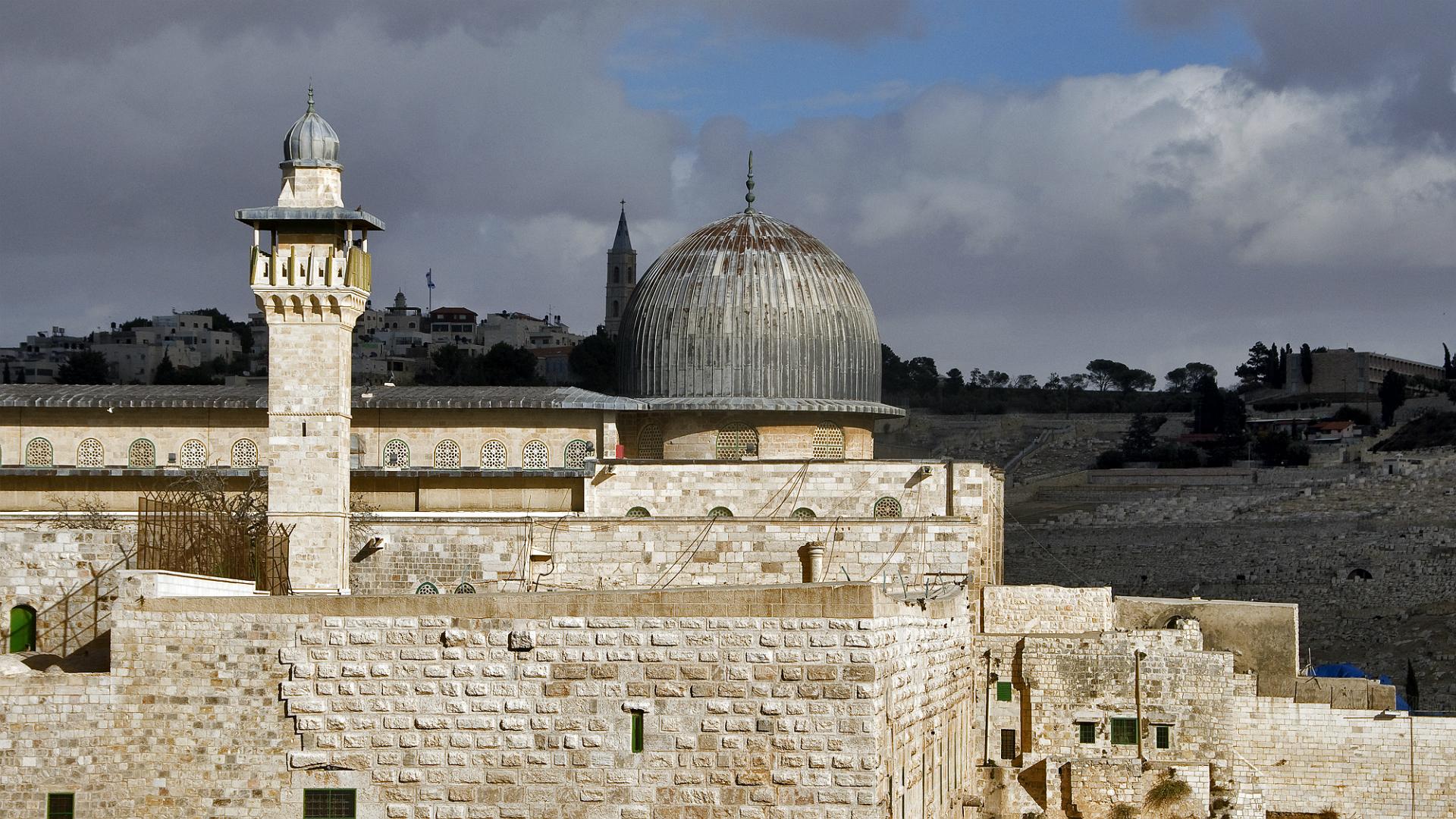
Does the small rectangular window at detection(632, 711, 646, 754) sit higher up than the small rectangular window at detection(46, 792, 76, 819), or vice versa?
the small rectangular window at detection(632, 711, 646, 754)

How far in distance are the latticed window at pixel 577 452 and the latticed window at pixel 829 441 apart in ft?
10.4

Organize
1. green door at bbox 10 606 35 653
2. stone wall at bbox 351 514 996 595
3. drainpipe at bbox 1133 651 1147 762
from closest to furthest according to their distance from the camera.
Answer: green door at bbox 10 606 35 653, drainpipe at bbox 1133 651 1147 762, stone wall at bbox 351 514 996 595

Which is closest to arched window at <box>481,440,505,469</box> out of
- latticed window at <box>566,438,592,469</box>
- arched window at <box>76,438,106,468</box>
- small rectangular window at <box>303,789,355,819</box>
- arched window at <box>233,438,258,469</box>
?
latticed window at <box>566,438,592,469</box>

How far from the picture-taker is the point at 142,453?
27688mm

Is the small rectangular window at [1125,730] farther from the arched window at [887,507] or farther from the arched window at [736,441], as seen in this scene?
the arched window at [736,441]

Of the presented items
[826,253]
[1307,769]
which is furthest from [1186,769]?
[826,253]

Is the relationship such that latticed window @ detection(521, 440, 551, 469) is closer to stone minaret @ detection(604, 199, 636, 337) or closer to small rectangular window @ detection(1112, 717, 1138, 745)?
small rectangular window @ detection(1112, 717, 1138, 745)

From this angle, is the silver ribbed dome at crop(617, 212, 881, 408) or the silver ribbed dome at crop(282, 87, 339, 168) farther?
the silver ribbed dome at crop(617, 212, 881, 408)

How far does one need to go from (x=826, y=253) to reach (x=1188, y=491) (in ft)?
156

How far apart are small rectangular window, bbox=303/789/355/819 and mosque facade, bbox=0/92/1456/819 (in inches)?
0.9

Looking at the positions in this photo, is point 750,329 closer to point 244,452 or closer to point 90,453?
point 244,452

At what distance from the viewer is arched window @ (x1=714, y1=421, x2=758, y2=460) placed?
2834 centimetres

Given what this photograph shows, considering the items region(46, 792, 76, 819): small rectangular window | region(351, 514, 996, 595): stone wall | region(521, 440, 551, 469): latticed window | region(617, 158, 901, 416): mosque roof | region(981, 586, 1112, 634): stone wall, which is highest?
region(617, 158, 901, 416): mosque roof

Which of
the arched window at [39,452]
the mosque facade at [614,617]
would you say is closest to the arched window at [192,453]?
the mosque facade at [614,617]
